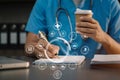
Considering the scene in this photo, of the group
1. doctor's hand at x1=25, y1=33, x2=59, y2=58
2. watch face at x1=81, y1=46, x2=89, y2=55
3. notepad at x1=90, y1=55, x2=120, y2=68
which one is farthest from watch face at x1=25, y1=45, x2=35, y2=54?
notepad at x1=90, y1=55, x2=120, y2=68

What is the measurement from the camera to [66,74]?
83cm

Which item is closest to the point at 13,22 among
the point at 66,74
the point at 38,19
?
the point at 38,19

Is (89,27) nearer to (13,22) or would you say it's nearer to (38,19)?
(38,19)

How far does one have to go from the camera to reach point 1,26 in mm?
2213

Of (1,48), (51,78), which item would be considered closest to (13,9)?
(1,48)

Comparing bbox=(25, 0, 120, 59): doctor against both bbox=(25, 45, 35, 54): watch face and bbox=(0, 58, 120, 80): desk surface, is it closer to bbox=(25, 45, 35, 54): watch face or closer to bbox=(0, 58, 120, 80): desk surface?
bbox=(25, 45, 35, 54): watch face

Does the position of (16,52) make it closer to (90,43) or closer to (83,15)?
(90,43)

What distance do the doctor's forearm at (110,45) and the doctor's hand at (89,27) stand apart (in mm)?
66

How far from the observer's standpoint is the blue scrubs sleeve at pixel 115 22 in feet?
4.63

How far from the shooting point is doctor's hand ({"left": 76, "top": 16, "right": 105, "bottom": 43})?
108cm

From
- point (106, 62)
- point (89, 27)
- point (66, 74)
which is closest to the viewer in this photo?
point (66, 74)

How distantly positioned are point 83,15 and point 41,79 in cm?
35

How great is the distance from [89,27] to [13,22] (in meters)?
1.25

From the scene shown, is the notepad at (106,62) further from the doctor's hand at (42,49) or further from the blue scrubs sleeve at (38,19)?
the blue scrubs sleeve at (38,19)
